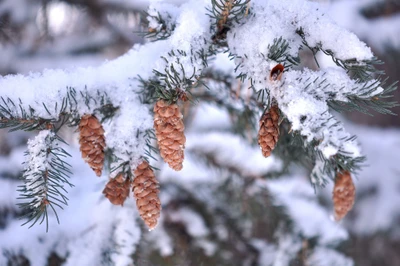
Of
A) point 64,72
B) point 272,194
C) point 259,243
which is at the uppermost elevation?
point 64,72

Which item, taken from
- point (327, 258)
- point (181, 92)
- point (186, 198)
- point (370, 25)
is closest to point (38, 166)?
point (181, 92)

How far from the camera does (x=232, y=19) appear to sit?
89 cm

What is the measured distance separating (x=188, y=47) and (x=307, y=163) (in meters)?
0.59

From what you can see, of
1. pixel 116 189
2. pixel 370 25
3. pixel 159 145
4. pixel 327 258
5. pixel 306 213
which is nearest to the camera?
pixel 159 145

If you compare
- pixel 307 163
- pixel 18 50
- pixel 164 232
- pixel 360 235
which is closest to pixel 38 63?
pixel 18 50

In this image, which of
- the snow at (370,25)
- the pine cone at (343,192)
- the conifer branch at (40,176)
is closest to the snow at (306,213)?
the pine cone at (343,192)

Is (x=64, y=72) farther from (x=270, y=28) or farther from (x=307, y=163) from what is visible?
(x=307, y=163)

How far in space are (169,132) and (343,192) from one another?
1.71 feet

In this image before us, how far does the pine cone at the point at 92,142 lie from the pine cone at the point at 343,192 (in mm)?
612

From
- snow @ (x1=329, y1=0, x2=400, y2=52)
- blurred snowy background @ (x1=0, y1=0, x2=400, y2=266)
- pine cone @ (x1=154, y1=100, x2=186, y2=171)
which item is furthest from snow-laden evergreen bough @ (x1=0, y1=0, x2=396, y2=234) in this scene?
snow @ (x1=329, y1=0, x2=400, y2=52)

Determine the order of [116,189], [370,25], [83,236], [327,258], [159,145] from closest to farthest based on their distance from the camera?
[159,145] < [116,189] < [83,236] < [327,258] < [370,25]

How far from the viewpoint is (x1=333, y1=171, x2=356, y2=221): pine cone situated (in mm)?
996

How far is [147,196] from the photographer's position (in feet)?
2.78

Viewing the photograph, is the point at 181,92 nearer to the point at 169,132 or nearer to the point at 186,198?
the point at 169,132
